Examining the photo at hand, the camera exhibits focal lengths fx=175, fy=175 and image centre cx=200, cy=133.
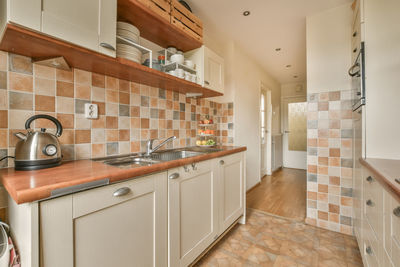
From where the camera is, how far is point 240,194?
6.51ft

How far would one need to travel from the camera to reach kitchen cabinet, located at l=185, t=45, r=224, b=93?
179 cm

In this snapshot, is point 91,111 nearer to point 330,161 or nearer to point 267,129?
point 330,161

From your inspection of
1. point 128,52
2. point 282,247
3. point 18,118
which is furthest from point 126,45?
point 282,247

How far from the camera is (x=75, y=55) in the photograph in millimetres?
971

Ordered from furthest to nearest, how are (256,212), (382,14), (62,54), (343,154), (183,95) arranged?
1. (256,212)
2. (183,95)
3. (343,154)
4. (382,14)
5. (62,54)

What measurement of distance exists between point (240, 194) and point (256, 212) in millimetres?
604

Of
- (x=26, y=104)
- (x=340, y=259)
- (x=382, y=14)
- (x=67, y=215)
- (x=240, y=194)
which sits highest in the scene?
(x=382, y=14)

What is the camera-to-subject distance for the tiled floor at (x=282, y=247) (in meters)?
1.46

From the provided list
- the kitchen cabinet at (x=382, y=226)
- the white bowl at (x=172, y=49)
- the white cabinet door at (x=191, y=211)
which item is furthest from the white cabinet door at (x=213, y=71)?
the kitchen cabinet at (x=382, y=226)

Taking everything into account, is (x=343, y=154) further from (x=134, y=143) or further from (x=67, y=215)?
(x=67, y=215)

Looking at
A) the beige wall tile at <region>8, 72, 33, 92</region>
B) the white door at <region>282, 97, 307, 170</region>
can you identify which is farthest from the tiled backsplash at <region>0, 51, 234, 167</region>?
the white door at <region>282, 97, 307, 170</region>

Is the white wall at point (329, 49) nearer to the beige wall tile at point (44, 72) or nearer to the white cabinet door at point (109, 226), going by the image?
the white cabinet door at point (109, 226)

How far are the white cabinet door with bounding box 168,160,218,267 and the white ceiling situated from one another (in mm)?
1660

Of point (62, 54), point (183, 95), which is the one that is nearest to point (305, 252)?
point (183, 95)
